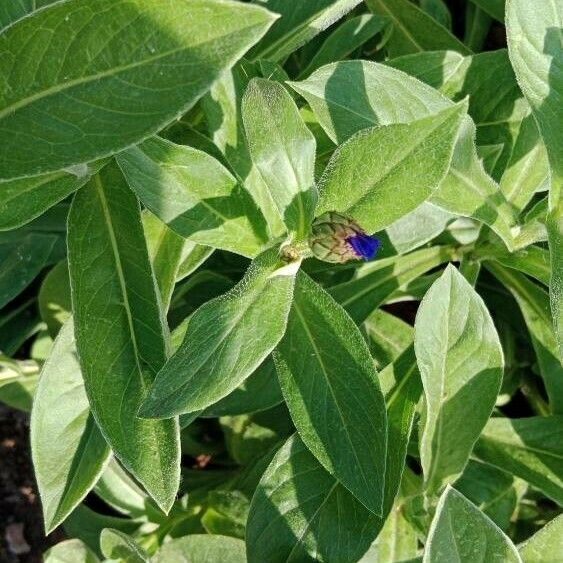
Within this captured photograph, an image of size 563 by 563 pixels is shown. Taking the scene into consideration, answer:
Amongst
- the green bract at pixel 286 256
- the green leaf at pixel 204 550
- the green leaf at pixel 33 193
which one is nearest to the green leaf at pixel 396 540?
the green bract at pixel 286 256

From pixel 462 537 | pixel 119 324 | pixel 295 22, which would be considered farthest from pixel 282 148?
pixel 462 537

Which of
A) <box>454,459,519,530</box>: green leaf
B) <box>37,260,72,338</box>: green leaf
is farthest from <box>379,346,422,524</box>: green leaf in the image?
<box>37,260,72,338</box>: green leaf

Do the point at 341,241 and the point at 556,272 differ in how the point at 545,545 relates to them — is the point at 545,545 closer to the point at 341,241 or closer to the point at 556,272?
the point at 556,272

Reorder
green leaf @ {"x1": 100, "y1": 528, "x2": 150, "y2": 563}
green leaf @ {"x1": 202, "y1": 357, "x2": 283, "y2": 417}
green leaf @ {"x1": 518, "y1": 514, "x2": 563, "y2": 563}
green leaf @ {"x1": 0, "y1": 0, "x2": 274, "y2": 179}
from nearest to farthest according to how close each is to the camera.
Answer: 1. green leaf @ {"x1": 0, "y1": 0, "x2": 274, "y2": 179}
2. green leaf @ {"x1": 518, "y1": 514, "x2": 563, "y2": 563}
3. green leaf @ {"x1": 100, "y1": 528, "x2": 150, "y2": 563}
4. green leaf @ {"x1": 202, "y1": 357, "x2": 283, "y2": 417}

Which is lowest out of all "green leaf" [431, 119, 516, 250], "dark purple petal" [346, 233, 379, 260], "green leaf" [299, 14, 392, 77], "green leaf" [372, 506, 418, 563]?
"green leaf" [372, 506, 418, 563]

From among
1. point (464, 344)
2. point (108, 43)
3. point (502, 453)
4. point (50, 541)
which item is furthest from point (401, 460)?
point (50, 541)

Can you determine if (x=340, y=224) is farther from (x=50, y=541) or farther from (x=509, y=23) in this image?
(x=50, y=541)

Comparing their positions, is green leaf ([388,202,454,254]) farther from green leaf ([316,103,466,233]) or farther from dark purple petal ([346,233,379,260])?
dark purple petal ([346,233,379,260])
